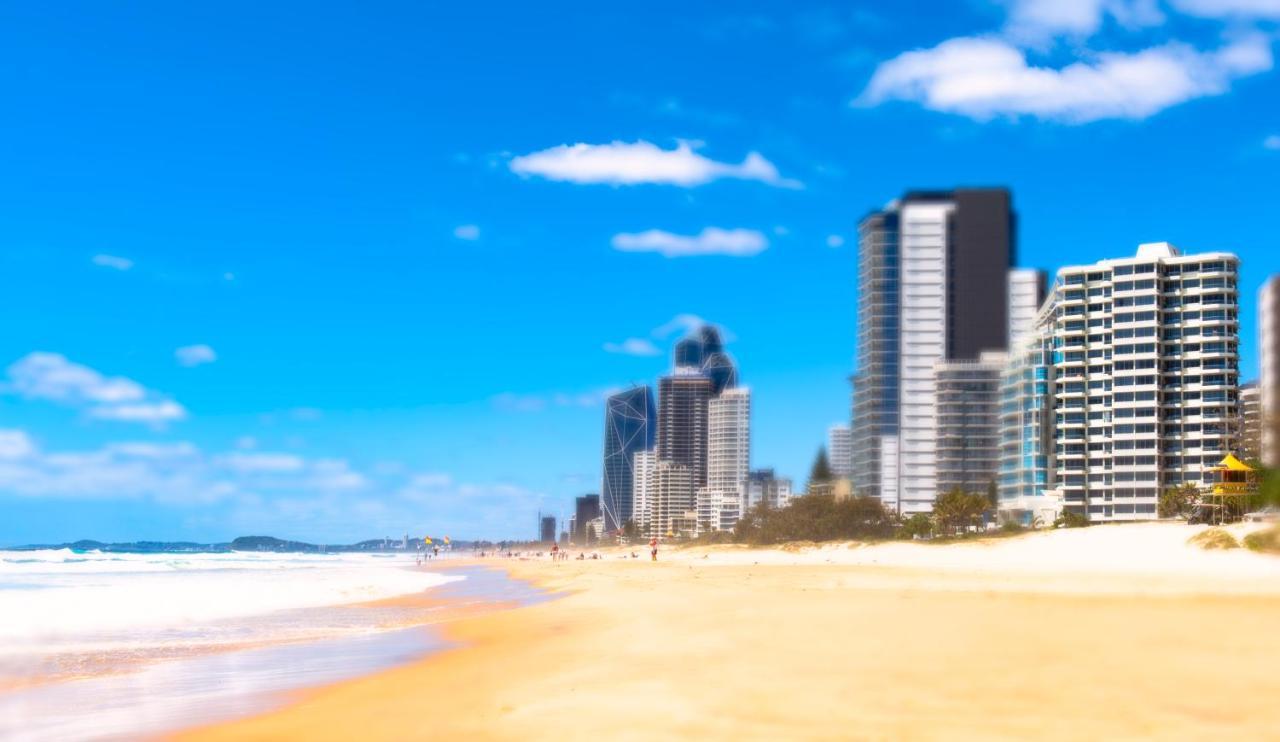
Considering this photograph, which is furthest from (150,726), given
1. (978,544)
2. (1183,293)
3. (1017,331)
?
(1017,331)

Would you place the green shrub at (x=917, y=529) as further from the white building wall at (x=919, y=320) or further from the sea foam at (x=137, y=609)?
→ the white building wall at (x=919, y=320)

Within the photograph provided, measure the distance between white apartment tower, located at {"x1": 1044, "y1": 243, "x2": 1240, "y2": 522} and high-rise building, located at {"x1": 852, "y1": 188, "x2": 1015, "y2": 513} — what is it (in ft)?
184

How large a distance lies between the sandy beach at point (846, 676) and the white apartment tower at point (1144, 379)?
99.9m

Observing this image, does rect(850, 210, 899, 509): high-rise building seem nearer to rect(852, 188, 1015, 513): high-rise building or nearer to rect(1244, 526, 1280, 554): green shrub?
rect(852, 188, 1015, 513): high-rise building

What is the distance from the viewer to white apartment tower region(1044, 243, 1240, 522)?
114 meters

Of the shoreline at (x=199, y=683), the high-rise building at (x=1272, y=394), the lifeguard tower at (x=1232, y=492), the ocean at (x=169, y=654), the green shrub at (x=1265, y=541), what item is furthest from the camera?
the lifeguard tower at (x=1232, y=492)

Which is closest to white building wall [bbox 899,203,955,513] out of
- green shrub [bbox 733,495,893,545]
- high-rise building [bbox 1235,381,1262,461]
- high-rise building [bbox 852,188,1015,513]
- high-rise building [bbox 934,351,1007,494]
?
high-rise building [bbox 852,188,1015,513]

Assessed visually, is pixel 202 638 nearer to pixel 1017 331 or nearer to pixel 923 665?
pixel 923 665

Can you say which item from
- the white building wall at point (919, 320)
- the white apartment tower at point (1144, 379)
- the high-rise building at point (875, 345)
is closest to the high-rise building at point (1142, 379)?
the white apartment tower at point (1144, 379)

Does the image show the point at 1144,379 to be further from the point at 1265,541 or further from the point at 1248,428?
the point at 1265,541

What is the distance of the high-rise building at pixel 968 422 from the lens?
15625 cm

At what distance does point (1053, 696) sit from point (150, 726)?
9366 mm

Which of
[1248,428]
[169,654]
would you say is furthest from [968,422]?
[169,654]

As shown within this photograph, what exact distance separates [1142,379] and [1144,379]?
0.22 metres
